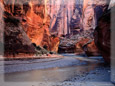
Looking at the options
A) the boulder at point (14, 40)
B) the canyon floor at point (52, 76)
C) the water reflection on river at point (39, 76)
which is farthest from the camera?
the boulder at point (14, 40)

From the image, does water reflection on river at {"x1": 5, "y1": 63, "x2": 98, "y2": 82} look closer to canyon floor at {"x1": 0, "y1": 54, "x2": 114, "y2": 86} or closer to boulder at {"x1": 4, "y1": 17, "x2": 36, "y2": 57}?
canyon floor at {"x1": 0, "y1": 54, "x2": 114, "y2": 86}

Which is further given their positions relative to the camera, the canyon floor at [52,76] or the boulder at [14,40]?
the boulder at [14,40]

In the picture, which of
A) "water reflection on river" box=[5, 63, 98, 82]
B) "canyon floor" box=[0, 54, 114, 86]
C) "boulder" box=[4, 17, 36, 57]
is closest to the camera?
"canyon floor" box=[0, 54, 114, 86]

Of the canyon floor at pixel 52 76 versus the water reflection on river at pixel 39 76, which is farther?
the water reflection on river at pixel 39 76

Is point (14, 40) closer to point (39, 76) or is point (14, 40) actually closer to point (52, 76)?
point (39, 76)

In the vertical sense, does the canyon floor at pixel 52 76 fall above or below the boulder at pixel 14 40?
below

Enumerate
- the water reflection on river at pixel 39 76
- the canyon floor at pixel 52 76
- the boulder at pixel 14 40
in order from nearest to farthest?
1. the canyon floor at pixel 52 76
2. the water reflection on river at pixel 39 76
3. the boulder at pixel 14 40

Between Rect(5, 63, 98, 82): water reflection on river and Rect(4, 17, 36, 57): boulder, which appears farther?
Rect(4, 17, 36, 57): boulder

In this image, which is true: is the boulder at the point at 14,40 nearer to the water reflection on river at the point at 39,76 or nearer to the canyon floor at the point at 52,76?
the canyon floor at the point at 52,76

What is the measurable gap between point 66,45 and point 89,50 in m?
14.5

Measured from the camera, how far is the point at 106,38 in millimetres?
5414

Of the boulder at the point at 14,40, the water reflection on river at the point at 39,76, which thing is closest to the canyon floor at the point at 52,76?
the water reflection on river at the point at 39,76

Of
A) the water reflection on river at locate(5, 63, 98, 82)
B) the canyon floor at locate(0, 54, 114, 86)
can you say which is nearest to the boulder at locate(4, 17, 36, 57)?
the canyon floor at locate(0, 54, 114, 86)

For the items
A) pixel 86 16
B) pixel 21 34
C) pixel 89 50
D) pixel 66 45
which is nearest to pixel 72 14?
pixel 86 16
